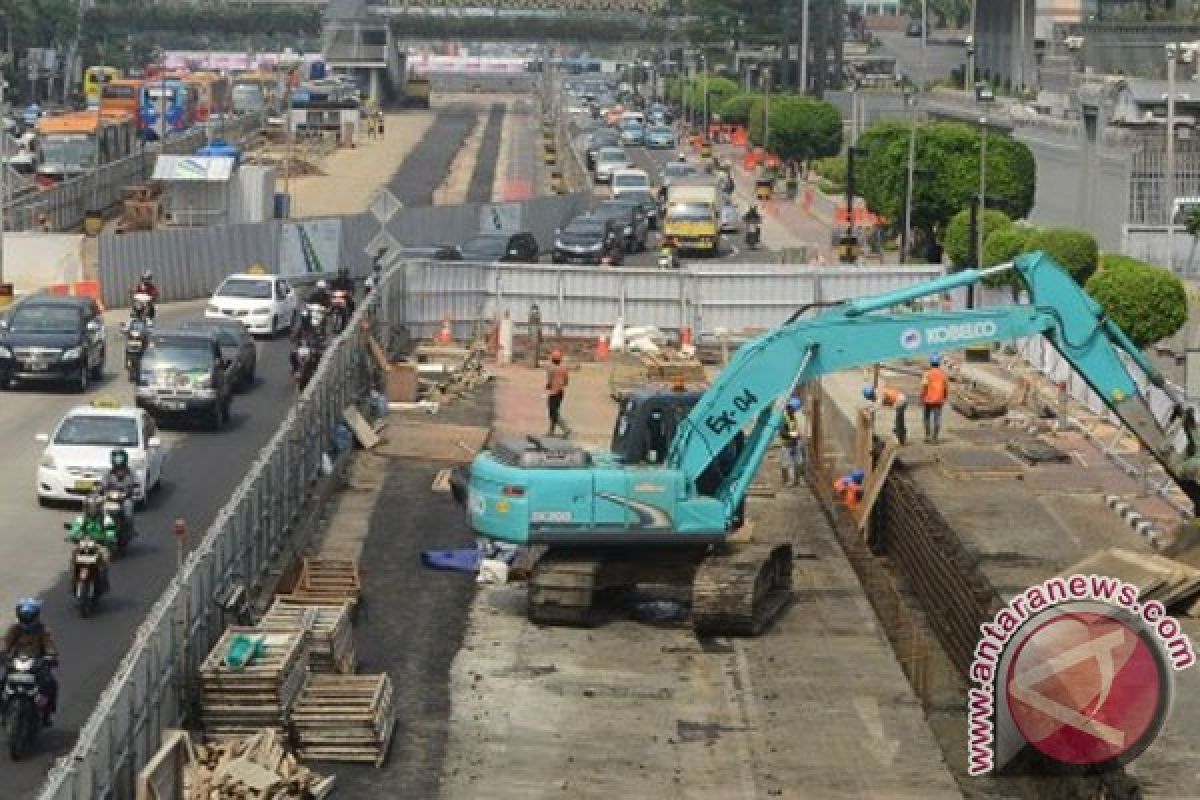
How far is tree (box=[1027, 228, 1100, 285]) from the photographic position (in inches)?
2478

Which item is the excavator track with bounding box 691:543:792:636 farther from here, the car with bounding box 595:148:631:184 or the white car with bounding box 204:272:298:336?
the car with bounding box 595:148:631:184

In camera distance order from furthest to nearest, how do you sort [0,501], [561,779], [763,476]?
[763,476]
[0,501]
[561,779]

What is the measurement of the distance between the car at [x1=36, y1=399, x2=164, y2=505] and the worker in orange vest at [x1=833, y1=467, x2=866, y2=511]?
9.96 metres

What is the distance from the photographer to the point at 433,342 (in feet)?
200

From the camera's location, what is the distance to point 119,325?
6225cm

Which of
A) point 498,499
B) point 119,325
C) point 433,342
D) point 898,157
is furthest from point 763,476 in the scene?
point 898,157

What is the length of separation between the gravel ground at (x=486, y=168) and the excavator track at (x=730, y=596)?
77623 millimetres

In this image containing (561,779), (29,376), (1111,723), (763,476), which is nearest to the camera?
(1111,723)

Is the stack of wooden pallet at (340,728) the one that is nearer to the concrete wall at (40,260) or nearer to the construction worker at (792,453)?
the construction worker at (792,453)

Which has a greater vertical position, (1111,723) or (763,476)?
(1111,723)

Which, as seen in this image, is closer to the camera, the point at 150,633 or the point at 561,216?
the point at 150,633

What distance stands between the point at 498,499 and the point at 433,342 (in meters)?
27.8

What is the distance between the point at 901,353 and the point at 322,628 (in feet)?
28.2

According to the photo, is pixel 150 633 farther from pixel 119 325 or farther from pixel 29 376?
pixel 119 325
